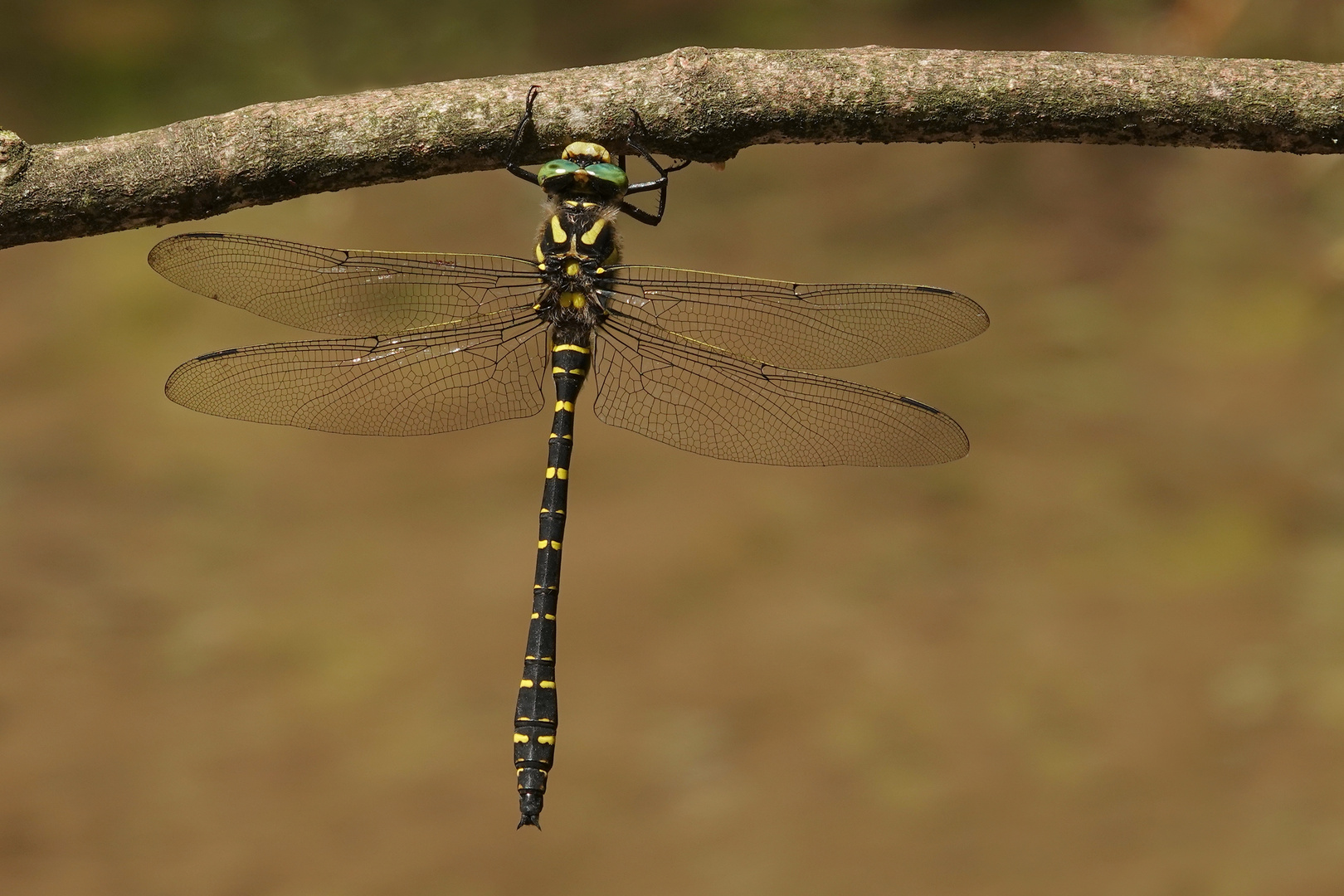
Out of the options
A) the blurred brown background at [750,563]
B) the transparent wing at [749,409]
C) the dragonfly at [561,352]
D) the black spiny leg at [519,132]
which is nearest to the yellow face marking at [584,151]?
the black spiny leg at [519,132]

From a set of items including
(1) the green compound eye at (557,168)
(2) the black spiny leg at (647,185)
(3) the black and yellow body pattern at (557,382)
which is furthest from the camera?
(3) the black and yellow body pattern at (557,382)

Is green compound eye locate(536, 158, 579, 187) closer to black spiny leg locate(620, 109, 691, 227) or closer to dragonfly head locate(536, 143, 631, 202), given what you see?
dragonfly head locate(536, 143, 631, 202)

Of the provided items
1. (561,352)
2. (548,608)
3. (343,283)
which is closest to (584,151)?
(561,352)

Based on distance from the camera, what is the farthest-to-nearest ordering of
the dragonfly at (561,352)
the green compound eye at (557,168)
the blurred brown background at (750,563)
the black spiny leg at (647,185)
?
the blurred brown background at (750,563) < the dragonfly at (561,352) < the green compound eye at (557,168) < the black spiny leg at (647,185)

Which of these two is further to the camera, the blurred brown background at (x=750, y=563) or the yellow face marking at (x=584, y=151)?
the blurred brown background at (x=750, y=563)

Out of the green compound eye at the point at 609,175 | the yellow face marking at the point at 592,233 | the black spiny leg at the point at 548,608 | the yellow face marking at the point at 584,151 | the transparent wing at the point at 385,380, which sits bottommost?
the black spiny leg at the point at 548,608

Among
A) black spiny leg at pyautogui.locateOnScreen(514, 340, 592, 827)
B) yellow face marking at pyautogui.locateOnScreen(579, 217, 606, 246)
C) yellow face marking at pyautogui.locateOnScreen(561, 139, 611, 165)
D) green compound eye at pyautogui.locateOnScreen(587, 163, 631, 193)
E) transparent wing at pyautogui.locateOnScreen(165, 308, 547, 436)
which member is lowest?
black spiny leg at pyautogui.locateOnScreen(514, 340, 592, 827)

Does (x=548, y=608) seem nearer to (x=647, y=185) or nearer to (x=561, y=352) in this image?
(x=561, y=352)

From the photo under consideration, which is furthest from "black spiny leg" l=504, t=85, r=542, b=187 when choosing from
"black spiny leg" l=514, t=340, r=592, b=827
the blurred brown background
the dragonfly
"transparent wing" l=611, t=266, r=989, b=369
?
the blurred brown background

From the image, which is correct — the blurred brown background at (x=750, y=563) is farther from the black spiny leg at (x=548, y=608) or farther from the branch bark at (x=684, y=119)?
the branch bark at (x=684, y=119)
